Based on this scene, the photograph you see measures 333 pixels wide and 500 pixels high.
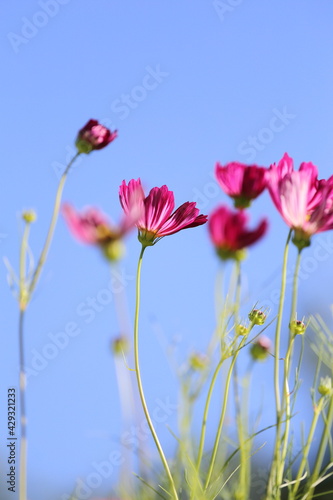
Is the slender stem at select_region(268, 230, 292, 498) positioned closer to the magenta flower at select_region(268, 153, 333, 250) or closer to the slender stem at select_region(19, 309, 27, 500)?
the magenta flower at select_region(268, 153, 333, 250)

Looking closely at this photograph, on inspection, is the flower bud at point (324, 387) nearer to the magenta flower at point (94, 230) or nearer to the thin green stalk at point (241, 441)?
the thin green stalk at point (241, 441)

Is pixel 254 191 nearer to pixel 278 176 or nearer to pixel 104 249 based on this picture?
pixel 278 176

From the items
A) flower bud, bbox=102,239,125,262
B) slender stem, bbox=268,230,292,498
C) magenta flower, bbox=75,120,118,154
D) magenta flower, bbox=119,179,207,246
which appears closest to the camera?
flower bud, bbox=102,239,125,262

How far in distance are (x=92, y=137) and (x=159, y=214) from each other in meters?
0.22

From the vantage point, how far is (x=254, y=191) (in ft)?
1.68

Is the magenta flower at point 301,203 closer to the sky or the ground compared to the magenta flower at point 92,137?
closer to the ground

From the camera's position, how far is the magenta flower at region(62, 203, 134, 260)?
1.06 feet

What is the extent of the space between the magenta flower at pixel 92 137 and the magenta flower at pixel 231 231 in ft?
1.22

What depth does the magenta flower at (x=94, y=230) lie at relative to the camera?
323 millimetres

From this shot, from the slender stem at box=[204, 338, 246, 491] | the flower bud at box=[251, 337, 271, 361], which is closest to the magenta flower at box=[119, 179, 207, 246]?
the slender stem at box=[204, 338, 246, 491]

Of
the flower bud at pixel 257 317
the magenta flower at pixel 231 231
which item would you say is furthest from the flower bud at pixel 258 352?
the magenta flower at pixel 231 231

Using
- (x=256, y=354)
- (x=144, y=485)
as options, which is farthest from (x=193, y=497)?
(x=256, y=354)

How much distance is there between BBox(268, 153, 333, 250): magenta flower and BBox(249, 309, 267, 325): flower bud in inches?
4.0

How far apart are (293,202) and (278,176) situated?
0.04 m
